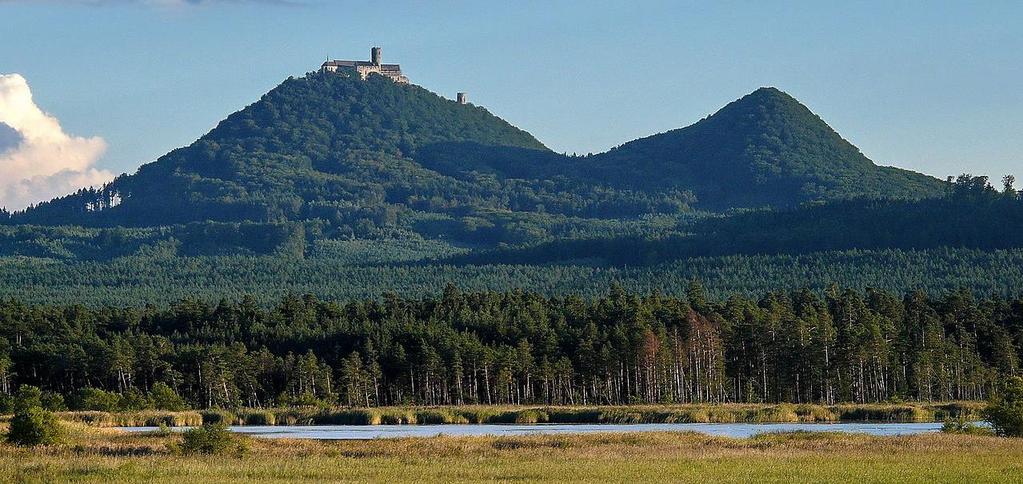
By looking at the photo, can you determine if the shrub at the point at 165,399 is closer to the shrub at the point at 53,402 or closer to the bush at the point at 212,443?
the shrub at the point at 53,402

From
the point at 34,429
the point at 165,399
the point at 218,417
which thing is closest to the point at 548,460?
the point at 34,429

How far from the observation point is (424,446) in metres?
73.0

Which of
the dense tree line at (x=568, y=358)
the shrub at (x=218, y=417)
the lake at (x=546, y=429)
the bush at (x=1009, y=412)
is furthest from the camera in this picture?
the dense tree line at (x=568, y=358)

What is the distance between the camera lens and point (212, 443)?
69.7 metres

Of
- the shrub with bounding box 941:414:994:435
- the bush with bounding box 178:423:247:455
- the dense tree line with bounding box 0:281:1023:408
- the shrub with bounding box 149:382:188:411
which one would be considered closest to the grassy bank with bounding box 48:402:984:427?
the shrub with bounding box 149:382:188:411

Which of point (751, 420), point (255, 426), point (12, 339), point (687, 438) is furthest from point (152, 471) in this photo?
point (12, 339)

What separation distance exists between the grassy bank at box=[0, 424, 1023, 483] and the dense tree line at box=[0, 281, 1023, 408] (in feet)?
168

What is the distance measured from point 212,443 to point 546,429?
30.6 meters

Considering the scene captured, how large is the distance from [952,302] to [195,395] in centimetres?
6740

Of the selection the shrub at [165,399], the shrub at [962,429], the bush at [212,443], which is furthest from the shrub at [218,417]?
the shrub at [962,429]

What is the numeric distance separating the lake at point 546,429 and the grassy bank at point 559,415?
3796 millimetres

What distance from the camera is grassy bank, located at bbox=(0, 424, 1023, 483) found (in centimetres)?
5900

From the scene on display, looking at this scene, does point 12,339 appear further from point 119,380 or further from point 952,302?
point 952,302

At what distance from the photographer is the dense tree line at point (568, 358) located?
13100cm
